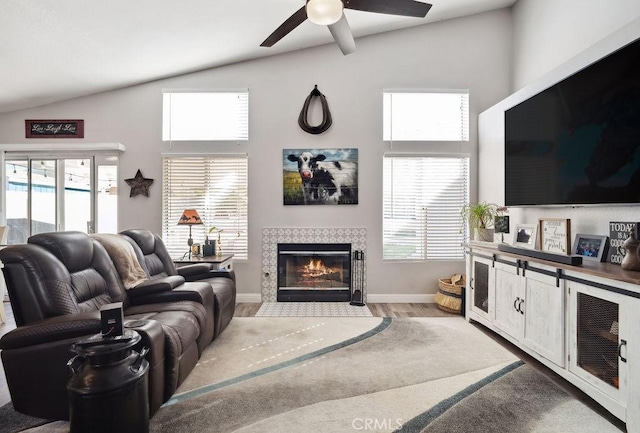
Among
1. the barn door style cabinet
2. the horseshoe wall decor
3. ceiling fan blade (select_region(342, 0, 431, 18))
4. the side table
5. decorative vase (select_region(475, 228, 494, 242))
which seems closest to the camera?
the barn door style cabinet

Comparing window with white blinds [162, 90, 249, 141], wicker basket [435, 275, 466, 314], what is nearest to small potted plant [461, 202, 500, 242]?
wicker basket [435, 275, 466, 314]

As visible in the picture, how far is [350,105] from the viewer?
4719mm

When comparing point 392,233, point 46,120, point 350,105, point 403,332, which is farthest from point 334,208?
point 46,120

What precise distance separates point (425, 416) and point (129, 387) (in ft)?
5.48

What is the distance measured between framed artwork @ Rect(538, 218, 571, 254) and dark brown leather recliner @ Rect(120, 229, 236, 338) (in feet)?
10.0

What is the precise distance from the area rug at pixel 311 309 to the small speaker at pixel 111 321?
95.8 inches

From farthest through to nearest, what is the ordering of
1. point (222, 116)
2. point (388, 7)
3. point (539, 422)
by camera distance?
point (222, 116) → point (388, 7) → point (539, 422)

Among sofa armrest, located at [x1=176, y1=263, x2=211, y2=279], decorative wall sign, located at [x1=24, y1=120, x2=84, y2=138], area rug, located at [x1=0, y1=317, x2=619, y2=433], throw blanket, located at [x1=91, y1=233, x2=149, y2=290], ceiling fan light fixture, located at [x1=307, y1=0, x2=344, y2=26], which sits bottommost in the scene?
area rug, located at [x1=0, y1=317, x2=619, y2=433]

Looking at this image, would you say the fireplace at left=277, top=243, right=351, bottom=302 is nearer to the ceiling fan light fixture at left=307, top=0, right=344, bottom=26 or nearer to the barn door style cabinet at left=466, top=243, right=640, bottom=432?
the barn door style cabinet at left=466, top=243, right=640, bottom=432

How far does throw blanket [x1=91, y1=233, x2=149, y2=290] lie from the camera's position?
287 cm

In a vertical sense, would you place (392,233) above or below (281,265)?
above

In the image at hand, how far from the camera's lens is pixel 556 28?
148 inches

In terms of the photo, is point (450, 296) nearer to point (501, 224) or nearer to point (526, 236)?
point (501, 224)

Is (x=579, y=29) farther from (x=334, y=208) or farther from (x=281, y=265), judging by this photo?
(x=281, y=265)
